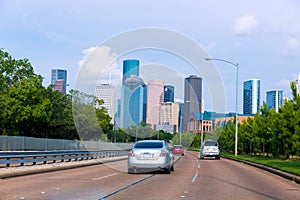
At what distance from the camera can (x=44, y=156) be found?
2762 cm

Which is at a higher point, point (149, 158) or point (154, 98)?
point (154, 98)

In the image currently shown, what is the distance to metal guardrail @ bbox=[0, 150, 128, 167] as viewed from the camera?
22188mm

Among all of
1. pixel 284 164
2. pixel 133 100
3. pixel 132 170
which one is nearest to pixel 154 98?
pixel 133 100

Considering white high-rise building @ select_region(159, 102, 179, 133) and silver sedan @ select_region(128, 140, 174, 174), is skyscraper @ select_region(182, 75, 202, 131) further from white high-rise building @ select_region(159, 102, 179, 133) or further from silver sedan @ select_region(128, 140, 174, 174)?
silver sedan @ select_region(128, 140, 174, 174)

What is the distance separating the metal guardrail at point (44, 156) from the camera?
72.8 feet

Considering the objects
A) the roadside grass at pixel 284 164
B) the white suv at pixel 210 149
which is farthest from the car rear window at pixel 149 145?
the white suv at pixel 210 149

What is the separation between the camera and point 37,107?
58.6 meters

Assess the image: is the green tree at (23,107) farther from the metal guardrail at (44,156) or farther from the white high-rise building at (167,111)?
the metal guardrail at (44,156)

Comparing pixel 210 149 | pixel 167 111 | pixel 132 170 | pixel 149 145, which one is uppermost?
pixel 167 111

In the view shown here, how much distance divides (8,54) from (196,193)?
5754 cm

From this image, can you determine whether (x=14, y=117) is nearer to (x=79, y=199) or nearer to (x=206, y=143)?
(x=206, y=143)

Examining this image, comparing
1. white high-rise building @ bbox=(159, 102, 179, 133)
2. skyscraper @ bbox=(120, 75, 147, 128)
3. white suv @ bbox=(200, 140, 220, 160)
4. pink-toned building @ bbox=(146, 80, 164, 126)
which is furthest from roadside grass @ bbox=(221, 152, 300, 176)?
white high-rise building @ bbox=(159, 102, 179, 133)

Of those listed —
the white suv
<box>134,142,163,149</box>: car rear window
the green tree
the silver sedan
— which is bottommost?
the white suv

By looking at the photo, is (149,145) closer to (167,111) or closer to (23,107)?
(23,107)
